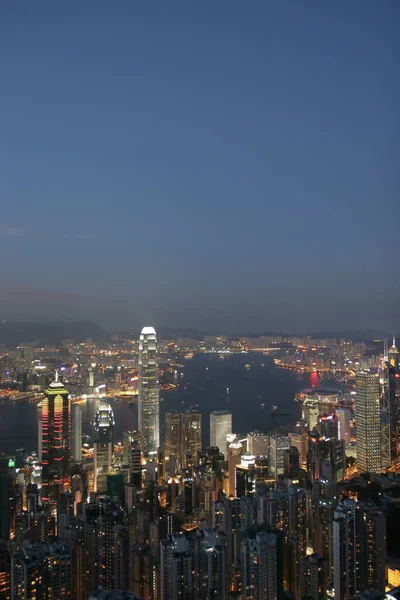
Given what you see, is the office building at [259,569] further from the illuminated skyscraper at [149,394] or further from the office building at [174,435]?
the illuminated skyscraper at [149,394]

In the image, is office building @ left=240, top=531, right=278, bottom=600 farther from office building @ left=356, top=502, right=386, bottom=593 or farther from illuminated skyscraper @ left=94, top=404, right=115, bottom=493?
illuminated skyscraper @ left=94, top=404, right=115, bottom=493

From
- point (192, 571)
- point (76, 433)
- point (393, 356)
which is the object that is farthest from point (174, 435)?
point (192, 571)

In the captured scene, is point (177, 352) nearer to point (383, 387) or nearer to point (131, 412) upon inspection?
point (131, 412)

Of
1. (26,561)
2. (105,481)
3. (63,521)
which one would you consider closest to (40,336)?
(105,481)

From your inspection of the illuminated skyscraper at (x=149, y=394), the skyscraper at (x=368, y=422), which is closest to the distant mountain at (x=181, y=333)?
the illuminated skyscraper at (x=149, y=394)

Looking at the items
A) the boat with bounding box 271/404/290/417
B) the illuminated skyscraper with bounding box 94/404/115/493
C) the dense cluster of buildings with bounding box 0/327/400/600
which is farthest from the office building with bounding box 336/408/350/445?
the illuminated skyscraper with bounding box 94/404/115/493

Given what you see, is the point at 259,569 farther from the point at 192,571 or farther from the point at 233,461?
the point at 233,461
